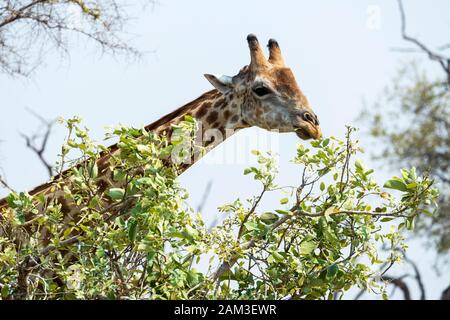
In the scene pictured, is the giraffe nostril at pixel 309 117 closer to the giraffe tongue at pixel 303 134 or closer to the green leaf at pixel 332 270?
the giraffe tongue at pixel 303 134

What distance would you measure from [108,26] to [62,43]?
18.4 inches

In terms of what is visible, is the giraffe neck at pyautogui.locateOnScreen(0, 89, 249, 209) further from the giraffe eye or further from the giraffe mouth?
the giraffe mouth

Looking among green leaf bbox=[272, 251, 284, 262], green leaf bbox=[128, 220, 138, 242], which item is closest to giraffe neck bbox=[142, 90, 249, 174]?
green leaf bbox=[272, 251, 284, 262]

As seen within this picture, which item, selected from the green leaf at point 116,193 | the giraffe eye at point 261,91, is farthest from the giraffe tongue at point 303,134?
the green leaf at point 116,193

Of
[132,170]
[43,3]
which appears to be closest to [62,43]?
[43,3]

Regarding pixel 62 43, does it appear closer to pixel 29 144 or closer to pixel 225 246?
pixel 29 144

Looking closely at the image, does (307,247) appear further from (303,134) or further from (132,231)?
(303,134)

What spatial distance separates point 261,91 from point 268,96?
0.07 m

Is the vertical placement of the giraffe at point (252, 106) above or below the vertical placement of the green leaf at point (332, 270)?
above

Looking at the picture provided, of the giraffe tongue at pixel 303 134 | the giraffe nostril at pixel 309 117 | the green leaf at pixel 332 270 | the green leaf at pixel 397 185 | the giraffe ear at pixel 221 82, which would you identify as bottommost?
the green leaf at pixel 332 270

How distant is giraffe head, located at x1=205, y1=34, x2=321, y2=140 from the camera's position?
7.59 m

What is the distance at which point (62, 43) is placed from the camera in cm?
998

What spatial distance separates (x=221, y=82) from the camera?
7879mm

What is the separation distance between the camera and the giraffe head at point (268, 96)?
24.9ft
